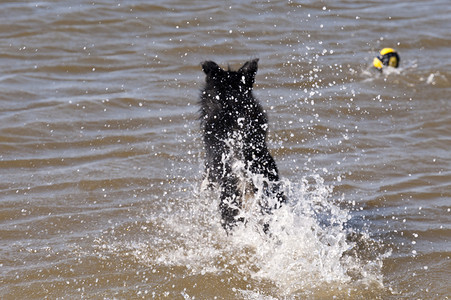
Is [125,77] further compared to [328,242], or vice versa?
[125,77]

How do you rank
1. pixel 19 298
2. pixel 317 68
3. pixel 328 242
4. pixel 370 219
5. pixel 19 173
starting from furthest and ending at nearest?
1. pixel 317 68
2. pixel 19 173
3. pixel 370 219
4. pixel 328 242
5. pixel 19 298

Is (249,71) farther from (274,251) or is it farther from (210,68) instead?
(274,251)

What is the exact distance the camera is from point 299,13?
12070 millimetres

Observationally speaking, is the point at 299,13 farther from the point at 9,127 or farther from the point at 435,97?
the point at 9,127

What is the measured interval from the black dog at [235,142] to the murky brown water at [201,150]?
29 cm

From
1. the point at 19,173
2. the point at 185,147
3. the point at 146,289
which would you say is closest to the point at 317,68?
the point at 185,147

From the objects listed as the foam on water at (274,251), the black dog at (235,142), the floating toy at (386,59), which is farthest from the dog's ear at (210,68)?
the floating toy at (386,59)

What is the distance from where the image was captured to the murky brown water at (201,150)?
5.34m

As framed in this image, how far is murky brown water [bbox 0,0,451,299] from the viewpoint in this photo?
17.5ft

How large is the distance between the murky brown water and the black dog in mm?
290

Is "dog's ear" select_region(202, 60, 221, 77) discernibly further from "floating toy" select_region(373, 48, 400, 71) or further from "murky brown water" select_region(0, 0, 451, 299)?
"floating toy" select_region(373, 48, 400, 71)

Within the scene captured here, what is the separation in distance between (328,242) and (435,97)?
4435mm

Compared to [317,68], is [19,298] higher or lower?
Result: lower

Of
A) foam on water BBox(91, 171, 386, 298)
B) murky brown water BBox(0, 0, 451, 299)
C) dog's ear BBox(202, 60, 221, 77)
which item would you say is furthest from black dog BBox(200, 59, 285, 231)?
murky brown water BBox(0, 0, 451, 299)
